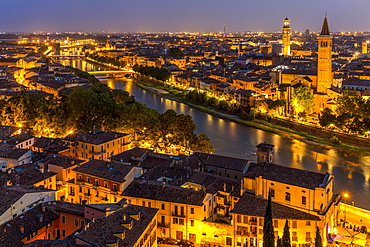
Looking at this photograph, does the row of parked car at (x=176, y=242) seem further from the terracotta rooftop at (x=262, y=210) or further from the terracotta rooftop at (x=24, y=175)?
the terracotta rooftop at (x=24, y=175)

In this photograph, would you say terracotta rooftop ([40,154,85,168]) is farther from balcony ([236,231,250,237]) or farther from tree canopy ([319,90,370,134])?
tree canopy ([319,90,370,134])

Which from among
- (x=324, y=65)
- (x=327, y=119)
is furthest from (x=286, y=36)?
(x=327, y=119)

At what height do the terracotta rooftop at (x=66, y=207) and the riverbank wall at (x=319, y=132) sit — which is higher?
the terracotta rooftop at (x=66, y=207)

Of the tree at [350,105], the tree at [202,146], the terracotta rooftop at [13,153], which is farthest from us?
the tree at [350,105]

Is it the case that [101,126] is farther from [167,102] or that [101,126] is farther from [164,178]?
[167,102]

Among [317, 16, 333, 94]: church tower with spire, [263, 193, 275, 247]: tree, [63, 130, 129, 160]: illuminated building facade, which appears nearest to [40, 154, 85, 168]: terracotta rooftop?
[63, 130, 129, 160]: illuminated building facade

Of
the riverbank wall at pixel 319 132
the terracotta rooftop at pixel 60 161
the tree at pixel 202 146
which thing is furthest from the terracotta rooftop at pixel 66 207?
the riverbank wall at pixel 319 132

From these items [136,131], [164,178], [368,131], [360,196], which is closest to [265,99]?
[368,131]
